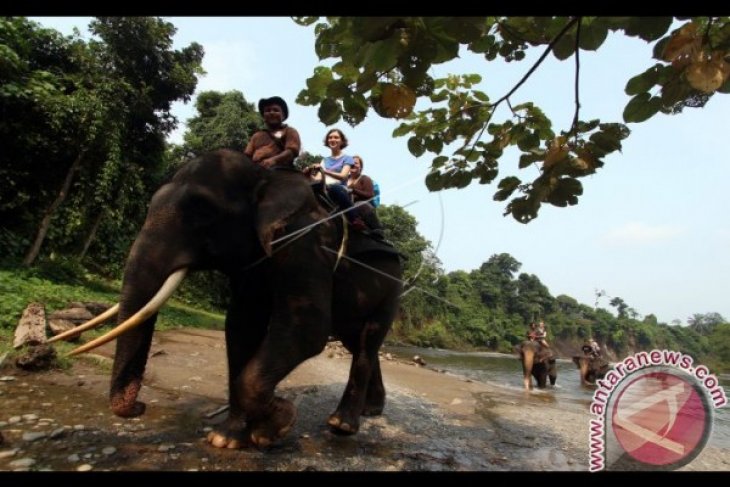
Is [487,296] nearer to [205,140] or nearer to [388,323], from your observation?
[205,140]

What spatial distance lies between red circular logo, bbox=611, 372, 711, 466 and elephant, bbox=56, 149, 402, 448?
7.35 feet

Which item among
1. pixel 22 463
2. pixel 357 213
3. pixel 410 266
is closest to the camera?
pixel 22 463

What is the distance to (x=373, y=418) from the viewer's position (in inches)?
212

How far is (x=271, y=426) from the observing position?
11.6 feet

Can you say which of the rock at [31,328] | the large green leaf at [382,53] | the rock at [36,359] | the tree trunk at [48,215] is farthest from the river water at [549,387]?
the tree trunk at [48,215]

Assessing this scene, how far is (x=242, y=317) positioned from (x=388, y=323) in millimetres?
1872

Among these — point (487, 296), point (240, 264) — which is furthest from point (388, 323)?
point (487, 296)

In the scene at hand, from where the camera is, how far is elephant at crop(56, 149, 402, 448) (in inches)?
123

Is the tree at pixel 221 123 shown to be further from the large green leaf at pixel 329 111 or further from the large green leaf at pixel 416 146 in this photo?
the large green leaf at pixel 329 111

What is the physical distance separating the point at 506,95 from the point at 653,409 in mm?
1926

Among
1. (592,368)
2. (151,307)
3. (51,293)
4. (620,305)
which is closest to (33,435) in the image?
(151,307)

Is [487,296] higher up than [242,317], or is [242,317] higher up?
[487,296]

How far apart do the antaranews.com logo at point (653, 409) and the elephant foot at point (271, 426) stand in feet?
7.38

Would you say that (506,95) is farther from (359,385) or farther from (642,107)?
(359,385)
